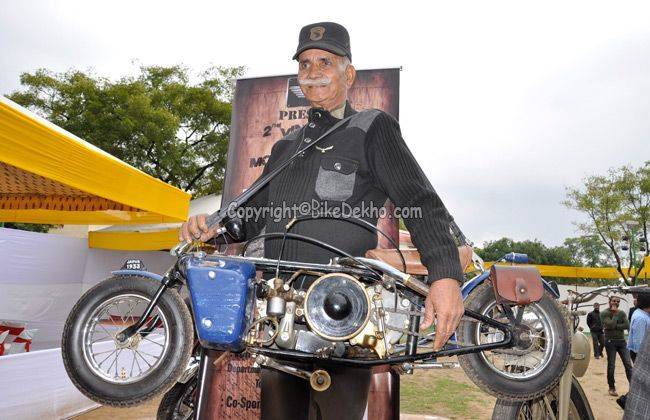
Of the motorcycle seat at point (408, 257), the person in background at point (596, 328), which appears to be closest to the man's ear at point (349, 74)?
the motorcycle seat at point (408, 257)

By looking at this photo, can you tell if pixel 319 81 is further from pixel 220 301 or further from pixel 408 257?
pixel 220 301

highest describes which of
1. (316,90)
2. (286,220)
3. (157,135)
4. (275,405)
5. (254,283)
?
(157,135)

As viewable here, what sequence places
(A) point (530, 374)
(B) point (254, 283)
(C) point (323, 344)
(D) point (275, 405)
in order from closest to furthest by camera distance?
1. (B) point (254, 283)
2. (C) point (323, 344)
3. (D) point (275, 405)
4. (A) point (530, 374)

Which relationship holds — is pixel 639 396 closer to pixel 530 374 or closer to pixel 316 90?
pixel 530 374

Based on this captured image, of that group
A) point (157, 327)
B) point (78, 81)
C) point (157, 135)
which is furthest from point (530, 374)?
point (78, 81)

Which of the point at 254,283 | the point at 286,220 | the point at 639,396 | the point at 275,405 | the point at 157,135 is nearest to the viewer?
the point at 639,396

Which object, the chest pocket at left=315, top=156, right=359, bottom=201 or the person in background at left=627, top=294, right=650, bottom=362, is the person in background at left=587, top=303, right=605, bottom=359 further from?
the chest pocket at left=315, top=156, right=359, bottom=201

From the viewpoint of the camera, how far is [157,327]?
2117 mm

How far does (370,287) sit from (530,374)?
948 millimetres

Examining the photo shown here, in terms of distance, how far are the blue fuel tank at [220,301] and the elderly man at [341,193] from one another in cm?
47

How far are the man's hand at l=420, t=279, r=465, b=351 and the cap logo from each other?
1380 mm

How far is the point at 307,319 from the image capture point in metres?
1.63

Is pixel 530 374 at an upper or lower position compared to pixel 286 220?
lower

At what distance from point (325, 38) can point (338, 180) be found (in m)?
0.78
